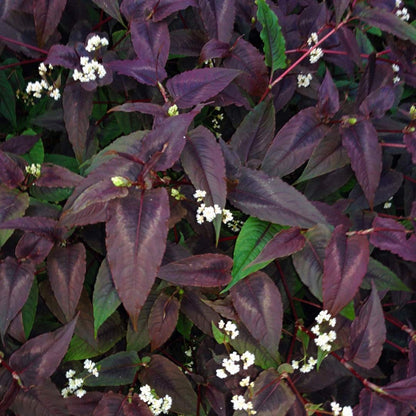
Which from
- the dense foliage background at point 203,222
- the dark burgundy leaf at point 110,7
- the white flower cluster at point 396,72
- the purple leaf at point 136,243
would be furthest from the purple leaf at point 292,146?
the dark burgundy leaf at point 110,7

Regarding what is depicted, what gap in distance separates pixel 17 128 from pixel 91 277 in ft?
2.32

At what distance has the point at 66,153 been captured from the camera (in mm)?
1691

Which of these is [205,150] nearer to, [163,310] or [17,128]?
[163,310]

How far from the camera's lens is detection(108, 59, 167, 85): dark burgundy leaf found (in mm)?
1285

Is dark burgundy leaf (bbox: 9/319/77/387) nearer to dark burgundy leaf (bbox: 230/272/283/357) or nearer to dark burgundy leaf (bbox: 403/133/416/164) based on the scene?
dark burgundy leaf (bbox: 230/272/283/357)

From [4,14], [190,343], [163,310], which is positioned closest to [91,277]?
[163,310]

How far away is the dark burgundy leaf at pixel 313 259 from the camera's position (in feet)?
3.90

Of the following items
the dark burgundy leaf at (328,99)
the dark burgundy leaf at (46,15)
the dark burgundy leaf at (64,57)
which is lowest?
the dark burgundy leaf at (328,99)

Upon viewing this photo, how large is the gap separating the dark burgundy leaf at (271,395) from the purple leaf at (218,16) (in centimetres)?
95

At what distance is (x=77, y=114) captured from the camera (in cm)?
136

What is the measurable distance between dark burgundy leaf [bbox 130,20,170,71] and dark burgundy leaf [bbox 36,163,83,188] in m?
0.37

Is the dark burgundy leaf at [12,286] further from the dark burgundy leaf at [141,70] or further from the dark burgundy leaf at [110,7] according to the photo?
the dark burgundy leaf at [110,7]

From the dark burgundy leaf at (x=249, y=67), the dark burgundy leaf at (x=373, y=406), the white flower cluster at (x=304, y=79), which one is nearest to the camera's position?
the dark burgundy leaf at (x=373, y=406)

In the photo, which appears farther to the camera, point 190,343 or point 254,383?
point 190,343
